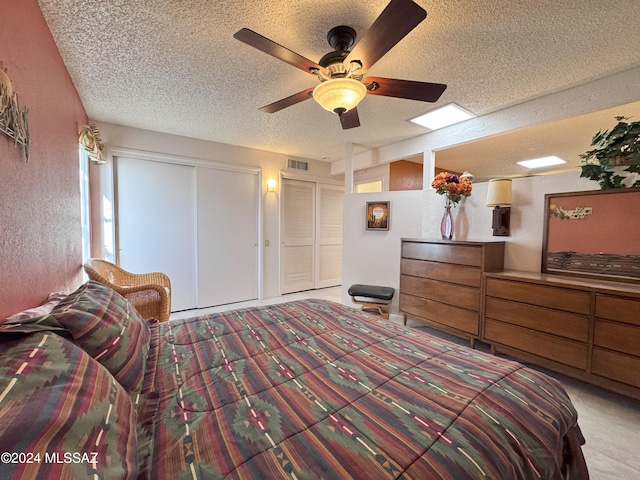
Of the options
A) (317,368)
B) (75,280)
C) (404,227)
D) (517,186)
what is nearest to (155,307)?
(75,280)

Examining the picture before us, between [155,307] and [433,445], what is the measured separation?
2.58 metres

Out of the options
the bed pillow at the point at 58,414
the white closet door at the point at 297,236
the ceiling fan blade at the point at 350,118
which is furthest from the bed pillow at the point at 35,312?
the white closet door at the point at 297,236

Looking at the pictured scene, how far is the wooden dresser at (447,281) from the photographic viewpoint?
2578 millimetres

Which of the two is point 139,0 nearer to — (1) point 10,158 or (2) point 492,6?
(1) point 10,158

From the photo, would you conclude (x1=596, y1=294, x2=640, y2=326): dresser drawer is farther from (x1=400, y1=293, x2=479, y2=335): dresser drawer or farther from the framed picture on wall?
the framed picture on wall

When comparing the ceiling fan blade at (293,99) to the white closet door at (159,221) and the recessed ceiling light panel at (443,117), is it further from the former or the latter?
the white closet door at (159,221)

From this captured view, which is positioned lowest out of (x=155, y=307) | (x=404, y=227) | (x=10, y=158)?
(x=155, y=307)

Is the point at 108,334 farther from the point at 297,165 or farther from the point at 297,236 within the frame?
the point at 297,165

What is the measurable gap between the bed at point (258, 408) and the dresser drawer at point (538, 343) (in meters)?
1.22

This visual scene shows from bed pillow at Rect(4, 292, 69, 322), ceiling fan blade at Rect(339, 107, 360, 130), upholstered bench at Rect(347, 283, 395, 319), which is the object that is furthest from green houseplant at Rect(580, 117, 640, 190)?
bed pillow at Rect(4, 292, 69, 322)

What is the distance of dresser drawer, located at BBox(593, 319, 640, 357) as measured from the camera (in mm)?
1759

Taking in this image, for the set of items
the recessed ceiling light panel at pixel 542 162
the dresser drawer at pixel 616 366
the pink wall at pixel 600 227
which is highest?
the recessed ceiling light panel at pixel 542 162

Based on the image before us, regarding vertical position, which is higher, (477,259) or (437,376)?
(477,259)

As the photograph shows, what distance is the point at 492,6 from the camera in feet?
5.04
